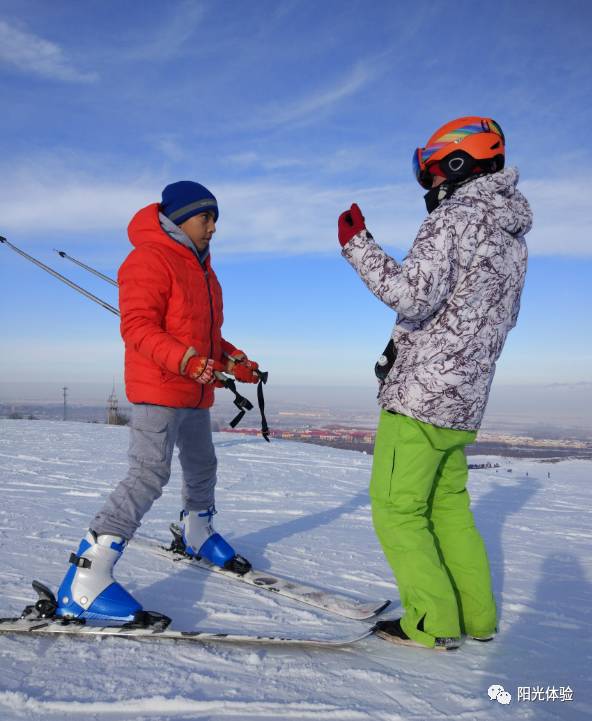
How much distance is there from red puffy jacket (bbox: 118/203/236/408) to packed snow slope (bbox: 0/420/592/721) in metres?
0.99

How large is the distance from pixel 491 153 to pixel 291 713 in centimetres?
221

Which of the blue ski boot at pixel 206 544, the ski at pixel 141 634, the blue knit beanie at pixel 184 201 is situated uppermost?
the blue knit beanie at pixel 184 201

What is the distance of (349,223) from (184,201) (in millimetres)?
896

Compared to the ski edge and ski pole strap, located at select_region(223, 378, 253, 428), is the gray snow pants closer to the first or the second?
ski pole strap, located at select_region(223, 378, 253, 428)

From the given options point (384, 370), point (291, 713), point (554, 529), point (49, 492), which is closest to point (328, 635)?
point (291, 713)

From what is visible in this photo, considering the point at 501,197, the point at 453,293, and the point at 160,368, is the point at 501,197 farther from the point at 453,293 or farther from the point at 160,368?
the point at 160,368

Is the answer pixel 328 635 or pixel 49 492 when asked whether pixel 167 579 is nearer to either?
pixel 328 635

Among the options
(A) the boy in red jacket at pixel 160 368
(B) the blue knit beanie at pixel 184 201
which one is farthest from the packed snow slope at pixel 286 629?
(B) the blue knit beanie at pixel 184 201

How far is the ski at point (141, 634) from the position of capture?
7.43 feet

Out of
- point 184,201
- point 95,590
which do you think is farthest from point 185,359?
point 95,590

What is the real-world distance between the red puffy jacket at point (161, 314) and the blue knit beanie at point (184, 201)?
72 millimetres

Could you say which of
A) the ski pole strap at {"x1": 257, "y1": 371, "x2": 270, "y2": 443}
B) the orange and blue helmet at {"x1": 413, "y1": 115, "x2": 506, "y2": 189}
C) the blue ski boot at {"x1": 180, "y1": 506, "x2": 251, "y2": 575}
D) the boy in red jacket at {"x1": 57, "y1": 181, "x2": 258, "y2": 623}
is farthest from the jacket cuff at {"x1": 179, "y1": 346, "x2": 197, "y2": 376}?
the orange and blue helmet at {"x1": 413, "y1": 115, "x2": 506, "y2": 189}

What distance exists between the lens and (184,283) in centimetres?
276

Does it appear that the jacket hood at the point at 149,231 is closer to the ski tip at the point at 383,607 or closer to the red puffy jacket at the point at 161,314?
the red puffy jacket at the point at 161,314
